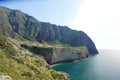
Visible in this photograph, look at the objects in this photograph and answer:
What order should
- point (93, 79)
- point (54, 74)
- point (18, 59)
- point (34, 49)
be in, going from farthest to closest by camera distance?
point (34, 49) < point (93, 79) < point (54, 74) < point (18, 59)

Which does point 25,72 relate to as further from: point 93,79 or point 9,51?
point 93,79

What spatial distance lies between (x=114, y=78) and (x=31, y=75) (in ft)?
211

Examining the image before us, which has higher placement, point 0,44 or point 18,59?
point 0,44

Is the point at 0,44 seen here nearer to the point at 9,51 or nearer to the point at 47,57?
the point at 9,51

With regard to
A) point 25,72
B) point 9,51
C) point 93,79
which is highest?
point 9,51

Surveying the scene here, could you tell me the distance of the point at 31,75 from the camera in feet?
205

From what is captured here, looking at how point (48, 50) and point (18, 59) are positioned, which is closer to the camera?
point (18, 59)

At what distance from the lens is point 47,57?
18838 cm

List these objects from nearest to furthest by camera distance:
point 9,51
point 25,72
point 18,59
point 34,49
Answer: point 25,72
point 18,59
point 9,51
point 34,49

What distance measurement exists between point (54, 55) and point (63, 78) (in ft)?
379

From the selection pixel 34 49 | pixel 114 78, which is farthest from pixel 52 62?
pixel 114 78

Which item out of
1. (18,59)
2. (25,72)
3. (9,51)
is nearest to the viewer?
(25,72)

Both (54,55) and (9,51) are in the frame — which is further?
(54,55)

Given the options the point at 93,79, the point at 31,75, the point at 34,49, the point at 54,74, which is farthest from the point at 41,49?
the point at 31,75
